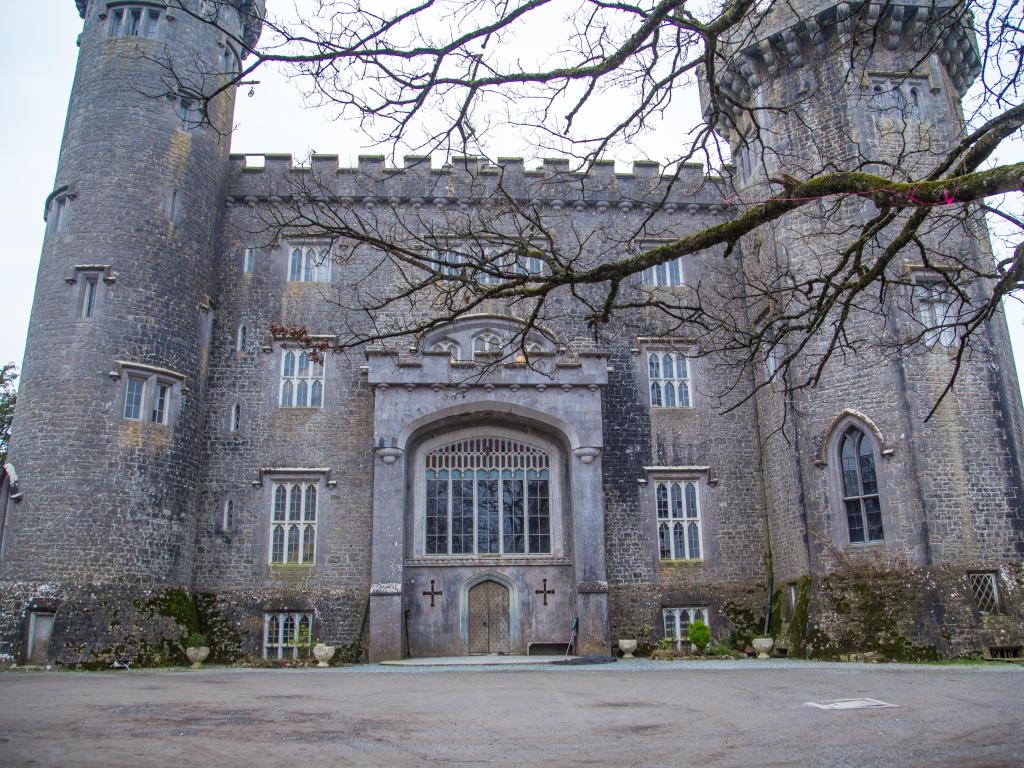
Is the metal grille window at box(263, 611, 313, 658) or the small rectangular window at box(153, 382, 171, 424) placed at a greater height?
the small rectangular window at box(153, 382, 171, 424)

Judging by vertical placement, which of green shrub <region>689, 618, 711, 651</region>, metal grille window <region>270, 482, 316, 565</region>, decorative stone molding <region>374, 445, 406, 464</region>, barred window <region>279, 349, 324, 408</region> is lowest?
green shrub <region>689, 618, 711, 651</region>

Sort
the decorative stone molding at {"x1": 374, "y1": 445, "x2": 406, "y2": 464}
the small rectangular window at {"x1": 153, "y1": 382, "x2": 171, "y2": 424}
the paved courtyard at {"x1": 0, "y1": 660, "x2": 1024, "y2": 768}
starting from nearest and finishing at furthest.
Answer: the paved courtyard at {"x1": 0, "y1": 660, "x2": 1024, "y2": 768} → the small rectangular window at {"x1": 153, "y1": 382, "x2": 171, "y2": 424} → the decorative stone molding at {"x1": 374, "y1": 445, "x2": 406, "y2": 464}

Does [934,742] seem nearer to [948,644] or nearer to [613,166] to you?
[948,644]

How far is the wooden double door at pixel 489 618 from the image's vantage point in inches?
755

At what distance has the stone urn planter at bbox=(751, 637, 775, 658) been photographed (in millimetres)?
18141

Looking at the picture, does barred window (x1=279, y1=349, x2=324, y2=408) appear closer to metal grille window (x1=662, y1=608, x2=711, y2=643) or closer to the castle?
the castle

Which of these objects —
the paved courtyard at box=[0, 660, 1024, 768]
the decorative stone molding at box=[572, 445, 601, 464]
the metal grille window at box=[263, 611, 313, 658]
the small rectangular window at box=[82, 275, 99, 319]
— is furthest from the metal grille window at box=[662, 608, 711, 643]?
the small rectangular window at box=[82, 275, 99, 319]

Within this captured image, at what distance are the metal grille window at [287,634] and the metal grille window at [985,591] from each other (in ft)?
44.5

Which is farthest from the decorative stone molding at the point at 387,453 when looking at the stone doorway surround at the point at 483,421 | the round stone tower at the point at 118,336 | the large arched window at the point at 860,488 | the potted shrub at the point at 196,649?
the large arched window at the point at 860,488

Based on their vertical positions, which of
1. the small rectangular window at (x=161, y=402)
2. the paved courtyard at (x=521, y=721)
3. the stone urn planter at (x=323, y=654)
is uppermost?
the small rectangular window at (x=161, y=402)

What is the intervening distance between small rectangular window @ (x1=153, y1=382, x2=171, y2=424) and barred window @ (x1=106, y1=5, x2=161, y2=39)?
341 inches

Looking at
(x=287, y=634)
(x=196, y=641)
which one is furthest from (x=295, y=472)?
(x=196, y=641)

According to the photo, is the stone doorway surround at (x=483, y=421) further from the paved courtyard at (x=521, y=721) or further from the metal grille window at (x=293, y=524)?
the paved courtyard at (x=521, y=721)

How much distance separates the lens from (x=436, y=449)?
2028cm
